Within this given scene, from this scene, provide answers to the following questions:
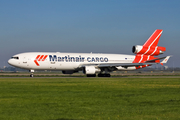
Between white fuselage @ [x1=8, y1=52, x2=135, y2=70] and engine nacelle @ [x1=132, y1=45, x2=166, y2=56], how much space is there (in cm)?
761

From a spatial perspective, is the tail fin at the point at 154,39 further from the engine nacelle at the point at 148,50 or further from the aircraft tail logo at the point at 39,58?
the aircraft tail logo at the point at 39,58

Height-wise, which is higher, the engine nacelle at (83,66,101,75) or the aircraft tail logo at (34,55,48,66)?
the aircraft tail logo at (34,55,48,66)

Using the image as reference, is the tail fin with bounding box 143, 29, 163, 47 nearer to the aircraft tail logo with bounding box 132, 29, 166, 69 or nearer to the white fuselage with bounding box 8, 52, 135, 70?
the aircraft tail logo with bounding box 132, 29, 166, 69

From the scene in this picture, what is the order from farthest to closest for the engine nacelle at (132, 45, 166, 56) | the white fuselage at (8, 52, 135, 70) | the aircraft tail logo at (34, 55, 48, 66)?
the engine nacelle at (132, 45, 166, 56), the aircraft tail logo at (34, 55, 48, 66), the white fuselage at (8, 52, 135, 70)

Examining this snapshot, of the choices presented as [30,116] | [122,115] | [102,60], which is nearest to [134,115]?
[122,115]

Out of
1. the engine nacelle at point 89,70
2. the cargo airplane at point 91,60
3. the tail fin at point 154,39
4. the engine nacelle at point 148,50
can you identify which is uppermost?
the tail fin at point 154,39

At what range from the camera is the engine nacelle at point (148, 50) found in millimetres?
58438

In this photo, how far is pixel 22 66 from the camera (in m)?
49.5

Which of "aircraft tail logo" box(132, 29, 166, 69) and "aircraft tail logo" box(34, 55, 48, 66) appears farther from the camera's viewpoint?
"aircraft tail logo" box(132, 29, 166, 69)

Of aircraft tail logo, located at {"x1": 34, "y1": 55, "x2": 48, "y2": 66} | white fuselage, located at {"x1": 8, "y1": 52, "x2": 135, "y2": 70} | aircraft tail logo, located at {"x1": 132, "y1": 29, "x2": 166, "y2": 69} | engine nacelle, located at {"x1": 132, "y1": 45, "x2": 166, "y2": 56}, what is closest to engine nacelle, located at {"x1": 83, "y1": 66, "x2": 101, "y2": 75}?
white fuselage, located at {"x1": 8, "y1": 52, "x2": 135, "y2": 70}

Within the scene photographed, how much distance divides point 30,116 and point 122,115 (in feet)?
13.2

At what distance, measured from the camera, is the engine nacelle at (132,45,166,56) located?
58438mm

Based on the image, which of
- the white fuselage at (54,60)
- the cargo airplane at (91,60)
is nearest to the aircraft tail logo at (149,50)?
the cargo airplane at (91,60)

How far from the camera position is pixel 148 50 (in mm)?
58875
